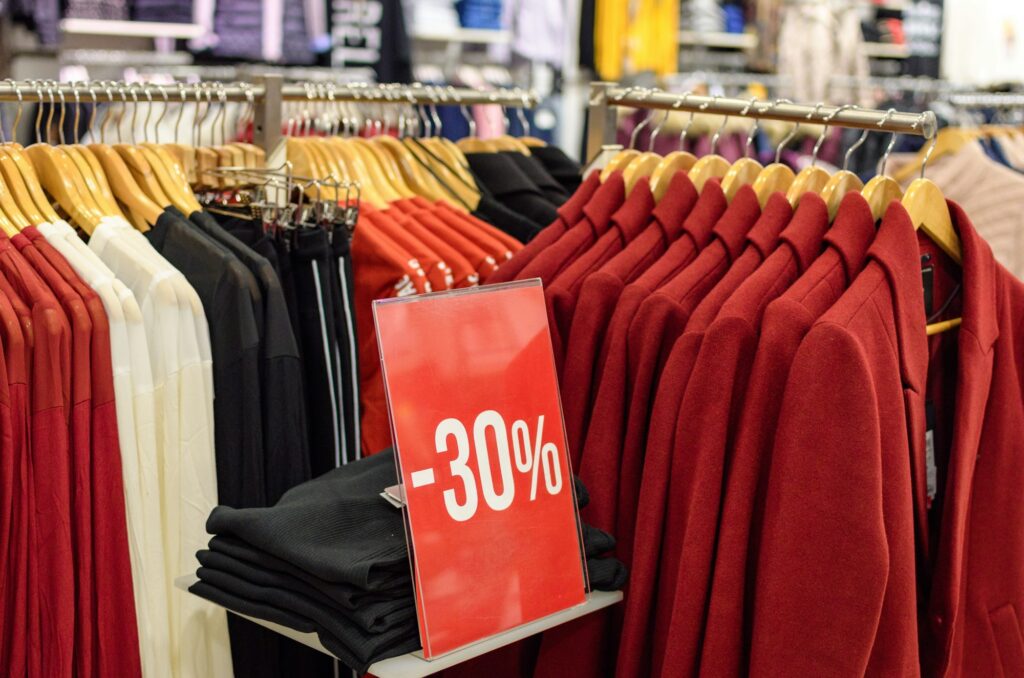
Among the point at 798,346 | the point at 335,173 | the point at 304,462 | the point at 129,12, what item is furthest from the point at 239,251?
the point at 129,12

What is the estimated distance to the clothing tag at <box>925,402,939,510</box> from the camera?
1456mm

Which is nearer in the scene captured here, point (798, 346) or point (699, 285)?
point (798, 346)

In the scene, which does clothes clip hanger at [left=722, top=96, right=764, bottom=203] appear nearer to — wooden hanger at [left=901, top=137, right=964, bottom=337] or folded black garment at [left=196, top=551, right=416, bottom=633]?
wooden hanger at [left=901, top=137, right=964, bottom=337]

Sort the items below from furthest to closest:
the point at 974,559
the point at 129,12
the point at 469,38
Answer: the point at 469,38
the point at 129,12
the point at 974,559

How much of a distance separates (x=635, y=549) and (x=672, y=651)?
0.14 meters

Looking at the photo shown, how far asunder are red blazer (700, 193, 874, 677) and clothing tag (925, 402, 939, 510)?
273mm

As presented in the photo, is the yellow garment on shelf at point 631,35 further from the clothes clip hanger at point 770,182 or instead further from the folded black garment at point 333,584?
the folded black garment at point 333,584

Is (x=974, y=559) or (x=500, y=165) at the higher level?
(x=500, y=165)

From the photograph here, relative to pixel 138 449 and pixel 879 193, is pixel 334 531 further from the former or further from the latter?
pixel 879 193

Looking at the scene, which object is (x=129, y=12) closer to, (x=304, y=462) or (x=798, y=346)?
(x=304, y=462)

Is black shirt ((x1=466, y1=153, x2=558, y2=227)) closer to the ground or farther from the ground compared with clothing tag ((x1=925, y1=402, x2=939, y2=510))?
farther from the ground

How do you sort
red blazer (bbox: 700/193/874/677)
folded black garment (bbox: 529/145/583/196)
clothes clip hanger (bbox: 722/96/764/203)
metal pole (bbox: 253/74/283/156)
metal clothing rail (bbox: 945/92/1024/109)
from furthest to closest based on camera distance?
metal clothing rail (bbox: 945/92/1024/109) < folded black garment (bbox: 529/145/583/196) < metal pole (bbox: 253/74/283/156) < clothes clip hanger (bbox: 722/96/764/203) < red blazer (bbox: 700/193/874/677)

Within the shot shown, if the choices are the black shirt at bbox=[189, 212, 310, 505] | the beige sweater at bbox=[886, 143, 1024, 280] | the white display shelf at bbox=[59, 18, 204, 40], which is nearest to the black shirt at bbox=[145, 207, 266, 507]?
the black shirt at bbox=[189, 212, 310, 505]

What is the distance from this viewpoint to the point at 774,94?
5.77 meters
